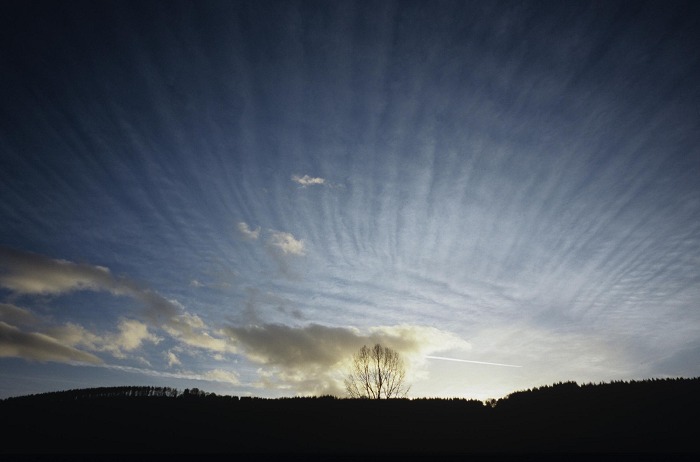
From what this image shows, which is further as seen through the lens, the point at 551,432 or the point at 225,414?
the point at 225,414

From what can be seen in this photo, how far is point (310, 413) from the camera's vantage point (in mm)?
29250

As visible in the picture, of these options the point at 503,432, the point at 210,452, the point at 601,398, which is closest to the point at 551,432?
the point at 503,432

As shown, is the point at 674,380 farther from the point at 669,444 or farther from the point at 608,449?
the point at 608,449

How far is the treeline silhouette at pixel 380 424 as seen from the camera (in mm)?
20844

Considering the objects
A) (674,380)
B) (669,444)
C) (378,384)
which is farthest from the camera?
(378,384)

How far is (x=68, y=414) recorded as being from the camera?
32.8 metres

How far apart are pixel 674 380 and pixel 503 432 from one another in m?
13.4

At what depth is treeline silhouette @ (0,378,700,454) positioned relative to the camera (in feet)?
68.4

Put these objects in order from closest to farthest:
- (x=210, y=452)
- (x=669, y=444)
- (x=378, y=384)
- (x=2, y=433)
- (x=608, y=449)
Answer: (x=669, y=444) < (x=608, y=449) < (x=210, y=452) < (x=2, y=433) < (x=378, y=384)

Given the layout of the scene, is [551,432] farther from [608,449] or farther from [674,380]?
[674,380]

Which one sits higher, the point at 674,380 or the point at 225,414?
the point at 674,380

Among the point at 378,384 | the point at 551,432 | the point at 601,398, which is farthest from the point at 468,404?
the point at 378,384

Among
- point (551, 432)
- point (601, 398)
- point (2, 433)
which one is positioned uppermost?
point (601, 398)

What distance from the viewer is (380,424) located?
2712 cm
